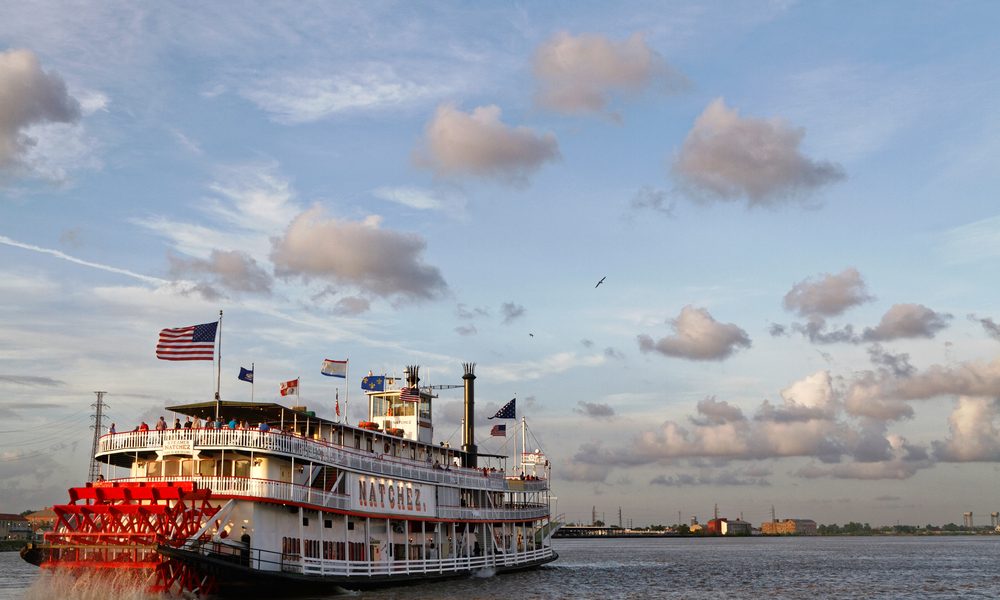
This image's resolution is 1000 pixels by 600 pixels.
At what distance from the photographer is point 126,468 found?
38.8 metres

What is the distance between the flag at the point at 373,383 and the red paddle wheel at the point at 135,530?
18.0 meters

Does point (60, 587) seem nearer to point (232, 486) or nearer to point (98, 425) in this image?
point (232, 486)

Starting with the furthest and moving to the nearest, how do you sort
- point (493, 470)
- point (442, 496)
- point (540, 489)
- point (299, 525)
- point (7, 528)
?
1. point (7, 528)
2. point (540, 489)
3. point (493, 470)
4. point (442, 496)
5. point (299, 525)

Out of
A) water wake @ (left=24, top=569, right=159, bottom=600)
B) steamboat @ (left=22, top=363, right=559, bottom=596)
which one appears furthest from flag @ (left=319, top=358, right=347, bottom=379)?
water wake @ (left=24, top=569, right=159, bottom=600)

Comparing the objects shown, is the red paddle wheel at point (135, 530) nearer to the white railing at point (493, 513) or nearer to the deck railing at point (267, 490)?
the deck railing at point (267, 490)

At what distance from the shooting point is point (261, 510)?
33625 millimetres

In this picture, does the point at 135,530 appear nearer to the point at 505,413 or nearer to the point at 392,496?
the point at 392,496

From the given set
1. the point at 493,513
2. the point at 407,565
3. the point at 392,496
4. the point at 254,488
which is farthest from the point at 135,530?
the point at 493,513

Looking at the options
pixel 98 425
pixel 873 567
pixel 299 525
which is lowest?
pixel 873 567

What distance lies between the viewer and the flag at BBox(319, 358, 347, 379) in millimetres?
44219

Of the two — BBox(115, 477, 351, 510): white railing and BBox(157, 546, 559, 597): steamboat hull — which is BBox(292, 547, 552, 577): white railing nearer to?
BBox(157, 546, 559, 597): steamboat hull

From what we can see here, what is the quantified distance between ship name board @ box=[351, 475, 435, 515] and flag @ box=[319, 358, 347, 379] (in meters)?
5.56

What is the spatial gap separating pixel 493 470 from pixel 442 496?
797 centimetres

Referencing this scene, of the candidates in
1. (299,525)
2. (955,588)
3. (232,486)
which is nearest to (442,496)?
(299,525)
